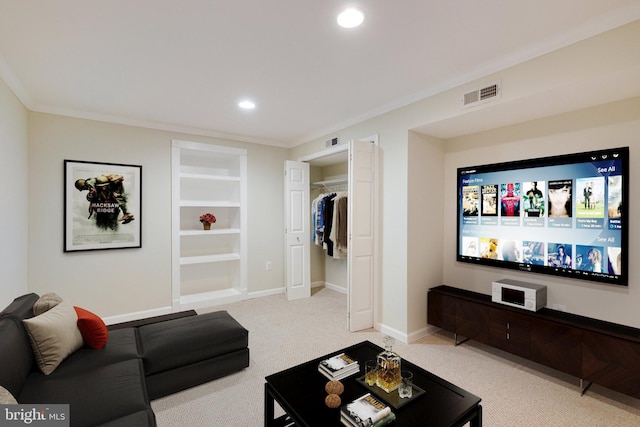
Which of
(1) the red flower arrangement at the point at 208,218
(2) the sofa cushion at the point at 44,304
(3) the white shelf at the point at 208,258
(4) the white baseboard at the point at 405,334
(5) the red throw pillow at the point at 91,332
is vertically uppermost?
(1) the red flower arrangement at the point at 208,218

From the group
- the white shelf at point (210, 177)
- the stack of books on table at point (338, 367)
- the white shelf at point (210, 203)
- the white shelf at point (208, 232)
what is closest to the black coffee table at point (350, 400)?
the stack of books on table at point (338, 367)

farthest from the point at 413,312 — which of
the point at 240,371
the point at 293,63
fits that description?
the point at 293,63

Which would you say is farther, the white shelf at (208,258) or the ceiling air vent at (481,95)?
the white shelf at (208,258)

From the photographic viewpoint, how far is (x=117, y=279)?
12.5 feet

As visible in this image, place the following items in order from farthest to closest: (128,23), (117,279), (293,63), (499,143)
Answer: (117,279) < (499,143) < (293,63) < (128,23)

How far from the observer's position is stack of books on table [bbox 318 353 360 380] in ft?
5.77

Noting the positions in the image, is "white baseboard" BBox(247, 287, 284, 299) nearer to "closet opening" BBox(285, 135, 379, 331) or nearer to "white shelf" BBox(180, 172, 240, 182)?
"closet opening" BBox(285, 135, 379, 331)

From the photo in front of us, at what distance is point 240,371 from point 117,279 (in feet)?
7.40

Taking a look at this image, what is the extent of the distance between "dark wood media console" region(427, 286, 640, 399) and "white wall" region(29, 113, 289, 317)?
3.68 metres

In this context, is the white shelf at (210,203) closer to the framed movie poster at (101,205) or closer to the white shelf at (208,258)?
the framed movie poster at (101,205)

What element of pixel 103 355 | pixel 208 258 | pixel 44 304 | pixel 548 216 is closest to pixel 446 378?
pixel 548 216

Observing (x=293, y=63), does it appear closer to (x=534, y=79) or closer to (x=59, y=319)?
(x=534, y=79)

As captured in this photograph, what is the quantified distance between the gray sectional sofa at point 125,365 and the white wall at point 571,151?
8.84 ft

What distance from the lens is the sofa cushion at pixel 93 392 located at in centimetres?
147
